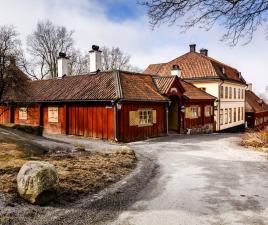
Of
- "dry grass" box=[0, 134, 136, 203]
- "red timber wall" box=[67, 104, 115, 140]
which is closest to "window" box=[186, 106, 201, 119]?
"red timber wall" box=[67, 104, 115, 140]

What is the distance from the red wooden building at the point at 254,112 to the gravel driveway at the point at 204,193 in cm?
3392

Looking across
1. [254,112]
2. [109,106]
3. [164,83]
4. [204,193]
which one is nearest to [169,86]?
[164,83]

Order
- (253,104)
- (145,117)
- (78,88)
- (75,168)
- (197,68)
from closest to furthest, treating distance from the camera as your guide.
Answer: (75,168)
(145,117)
(78,88)
(197,68)
(253,104)

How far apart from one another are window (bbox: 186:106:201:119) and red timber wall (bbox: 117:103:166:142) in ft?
13.6

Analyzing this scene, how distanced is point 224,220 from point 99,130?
1513cm

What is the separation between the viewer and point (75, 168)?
10.3 m

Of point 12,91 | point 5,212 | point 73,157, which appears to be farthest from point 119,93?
point 5,212

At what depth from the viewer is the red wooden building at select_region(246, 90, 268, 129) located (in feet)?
157

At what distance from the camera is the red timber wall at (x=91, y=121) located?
2047cm

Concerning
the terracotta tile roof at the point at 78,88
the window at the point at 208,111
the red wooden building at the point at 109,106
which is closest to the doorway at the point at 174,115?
the red wooden building at the point at 109,106

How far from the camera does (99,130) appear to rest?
21.1 m

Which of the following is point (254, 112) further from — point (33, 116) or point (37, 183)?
point (37, 183)

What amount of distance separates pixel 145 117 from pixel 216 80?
1561 cm

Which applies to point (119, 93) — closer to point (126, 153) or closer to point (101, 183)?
point (126, 153)
